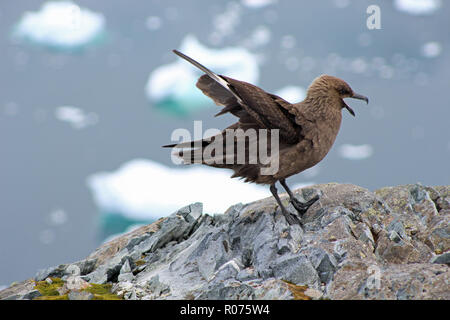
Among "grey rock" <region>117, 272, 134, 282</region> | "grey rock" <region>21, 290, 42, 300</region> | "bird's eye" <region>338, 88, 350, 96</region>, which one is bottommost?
"grey rock" <region>21, 290, 42, 300</region>

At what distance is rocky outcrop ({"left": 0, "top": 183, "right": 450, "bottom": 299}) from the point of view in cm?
548

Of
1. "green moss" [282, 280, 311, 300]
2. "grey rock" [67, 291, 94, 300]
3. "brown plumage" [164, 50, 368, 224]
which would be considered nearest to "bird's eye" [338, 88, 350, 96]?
"brown plumage" [164, 50, 368, 224]

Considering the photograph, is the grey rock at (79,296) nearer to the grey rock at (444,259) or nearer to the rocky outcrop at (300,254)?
the rocky outcrop at (300,254)

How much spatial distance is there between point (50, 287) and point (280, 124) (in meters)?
4.83

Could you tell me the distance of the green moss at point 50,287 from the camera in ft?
Answer: 21.6

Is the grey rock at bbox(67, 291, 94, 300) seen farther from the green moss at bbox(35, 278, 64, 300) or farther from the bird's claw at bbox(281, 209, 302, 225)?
the bird's claw at bbox(281, 209, 302, 225)

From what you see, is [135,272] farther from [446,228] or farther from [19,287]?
[446,228]

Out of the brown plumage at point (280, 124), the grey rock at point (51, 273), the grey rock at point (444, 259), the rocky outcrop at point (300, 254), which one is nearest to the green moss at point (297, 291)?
the rocky outcrop at point (300, 254)

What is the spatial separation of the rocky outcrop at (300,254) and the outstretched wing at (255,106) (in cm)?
167

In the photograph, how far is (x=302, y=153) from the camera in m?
7.00

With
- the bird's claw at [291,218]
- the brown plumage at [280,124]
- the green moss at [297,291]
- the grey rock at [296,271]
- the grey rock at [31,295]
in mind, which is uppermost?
the brown plumage at [280,124]

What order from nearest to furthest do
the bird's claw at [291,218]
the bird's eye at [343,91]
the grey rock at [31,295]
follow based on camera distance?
the grey rock at [31,295] < the bird's claw at [291,218] < the bird's eye at [343,91]

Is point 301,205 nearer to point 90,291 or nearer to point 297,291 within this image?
point 297,291
